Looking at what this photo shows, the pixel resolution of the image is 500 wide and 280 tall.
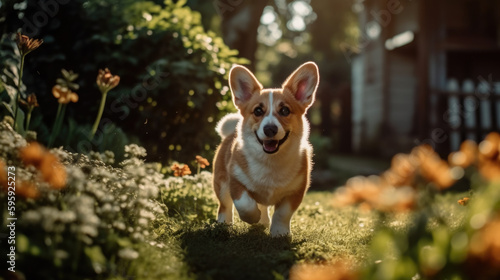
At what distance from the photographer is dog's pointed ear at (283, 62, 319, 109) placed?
13.9 feet

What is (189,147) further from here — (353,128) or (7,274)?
(353,128)

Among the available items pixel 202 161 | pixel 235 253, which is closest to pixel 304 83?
pixel 202 161

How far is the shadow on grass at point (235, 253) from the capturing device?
2840mm

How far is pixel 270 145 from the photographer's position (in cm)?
389

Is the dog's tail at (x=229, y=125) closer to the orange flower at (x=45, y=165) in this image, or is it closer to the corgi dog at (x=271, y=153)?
the corgi dog at (x=271, y=153)

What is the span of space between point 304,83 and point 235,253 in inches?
66.5

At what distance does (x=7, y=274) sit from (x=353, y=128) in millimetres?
16270

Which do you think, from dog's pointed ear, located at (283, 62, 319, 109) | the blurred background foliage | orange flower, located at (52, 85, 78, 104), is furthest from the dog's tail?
orange flower, located at (52, 85, 78, 104)

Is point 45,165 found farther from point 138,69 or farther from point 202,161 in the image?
point 138,69

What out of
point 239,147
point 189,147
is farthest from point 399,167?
point 189,147

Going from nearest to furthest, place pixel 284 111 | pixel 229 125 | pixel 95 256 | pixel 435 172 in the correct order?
pixel 435 172 → pixel 95 256 → pixel 284 111 → pixel 229 125

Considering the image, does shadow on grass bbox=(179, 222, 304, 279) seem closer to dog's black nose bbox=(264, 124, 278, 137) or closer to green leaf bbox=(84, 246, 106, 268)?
green leaf bbox=(84, 246, 106, 268)

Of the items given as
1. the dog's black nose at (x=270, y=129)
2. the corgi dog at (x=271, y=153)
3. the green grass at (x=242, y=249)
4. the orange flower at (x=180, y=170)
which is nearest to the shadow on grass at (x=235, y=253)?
the green grass at (x=242, y=249)

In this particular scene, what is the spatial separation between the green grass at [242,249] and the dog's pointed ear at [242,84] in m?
1.05
